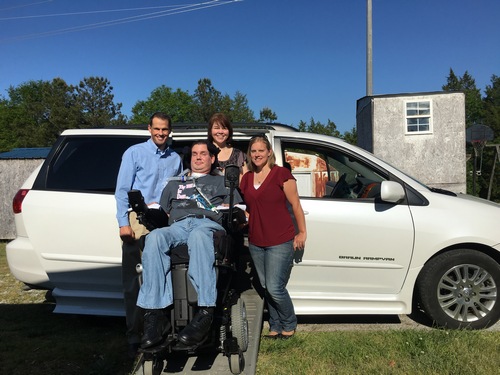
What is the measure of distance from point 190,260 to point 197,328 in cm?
45

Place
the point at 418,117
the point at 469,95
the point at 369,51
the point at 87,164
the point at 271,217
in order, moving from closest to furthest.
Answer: the point at 271,217 → the point at 87,164 → the point at 418,117 → the point at 369,51 → the point at 469,95

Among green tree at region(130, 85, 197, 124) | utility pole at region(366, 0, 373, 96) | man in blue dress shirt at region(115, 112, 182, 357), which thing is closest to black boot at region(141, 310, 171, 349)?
man in blue dress shirt at region(115, 112, 182, 357)

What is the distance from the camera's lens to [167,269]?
2.82 meters

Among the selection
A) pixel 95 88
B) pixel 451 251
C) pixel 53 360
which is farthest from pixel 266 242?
pixel 95 88

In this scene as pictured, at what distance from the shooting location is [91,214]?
13.3 feet

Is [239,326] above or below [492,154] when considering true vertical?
below

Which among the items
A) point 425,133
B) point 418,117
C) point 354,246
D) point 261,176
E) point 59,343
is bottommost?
point 59,343

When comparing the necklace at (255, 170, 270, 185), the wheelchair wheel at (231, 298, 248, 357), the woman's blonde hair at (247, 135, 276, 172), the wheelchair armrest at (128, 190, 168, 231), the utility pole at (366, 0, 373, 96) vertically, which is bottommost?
the wheelchair wheel at (231, 298, 248, 357)

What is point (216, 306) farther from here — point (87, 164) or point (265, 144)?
point (87, 164)

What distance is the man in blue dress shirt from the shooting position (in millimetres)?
3402

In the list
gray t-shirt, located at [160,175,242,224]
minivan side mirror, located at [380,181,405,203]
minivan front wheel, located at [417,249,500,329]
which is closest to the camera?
gray t-shirt, located at [160,175,242,224]

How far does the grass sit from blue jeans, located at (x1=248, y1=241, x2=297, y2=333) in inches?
9.7

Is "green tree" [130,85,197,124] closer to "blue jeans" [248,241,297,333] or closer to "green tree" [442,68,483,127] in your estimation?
"green tree" [442,68,483,127]

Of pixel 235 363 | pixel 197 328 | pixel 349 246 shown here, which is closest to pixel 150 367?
pixel 197 328
